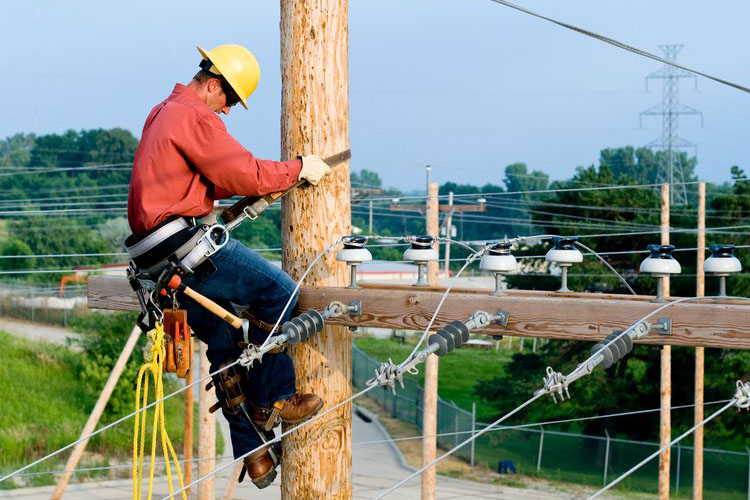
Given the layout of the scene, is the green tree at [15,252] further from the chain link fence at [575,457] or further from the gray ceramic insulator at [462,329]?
the gray ceramic insulator at [462,329]

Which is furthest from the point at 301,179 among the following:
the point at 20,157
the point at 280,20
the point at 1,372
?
the point at 20,157

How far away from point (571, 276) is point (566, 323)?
2164 cm

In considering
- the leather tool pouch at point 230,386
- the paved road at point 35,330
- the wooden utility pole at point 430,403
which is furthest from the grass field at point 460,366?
the leather tool pouch at point 230,386

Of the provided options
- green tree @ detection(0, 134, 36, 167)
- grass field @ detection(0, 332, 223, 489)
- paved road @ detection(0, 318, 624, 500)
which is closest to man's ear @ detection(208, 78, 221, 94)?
paved road @ detection(0, 318, 624, 500)

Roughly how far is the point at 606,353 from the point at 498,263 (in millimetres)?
832

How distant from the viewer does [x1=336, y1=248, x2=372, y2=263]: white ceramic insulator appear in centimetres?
490

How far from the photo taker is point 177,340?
4863 mm

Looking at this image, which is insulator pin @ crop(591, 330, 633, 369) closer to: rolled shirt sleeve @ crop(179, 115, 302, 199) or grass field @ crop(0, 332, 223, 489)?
rolled shirt sleeve @ crop(179, 115, 302, 199)

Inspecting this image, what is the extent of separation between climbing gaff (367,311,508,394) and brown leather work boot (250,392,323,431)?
22.6 inches

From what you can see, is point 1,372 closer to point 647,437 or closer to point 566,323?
point 647,437

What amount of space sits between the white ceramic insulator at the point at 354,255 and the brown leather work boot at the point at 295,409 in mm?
737

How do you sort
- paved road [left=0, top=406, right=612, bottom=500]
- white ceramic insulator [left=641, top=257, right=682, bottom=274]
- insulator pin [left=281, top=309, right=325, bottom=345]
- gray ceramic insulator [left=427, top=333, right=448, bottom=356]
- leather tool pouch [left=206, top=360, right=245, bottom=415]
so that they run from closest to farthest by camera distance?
gray ceramic insulator [left=427, top=333, right=448, bottom=356] → white ceramic insulator [left=641, top=257, right=682, bottom=274] → insulator pin [left=281, top=309, right=325, bottom=345] → leather tool pouch [left=206, top=360, right=245, bottom=415] → paved road [left=0, top=406, right=612, bottom=500]

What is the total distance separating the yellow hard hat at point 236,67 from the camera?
4840mm

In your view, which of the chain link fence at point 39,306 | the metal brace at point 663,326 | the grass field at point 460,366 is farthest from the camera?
the grass field at point 460,366
